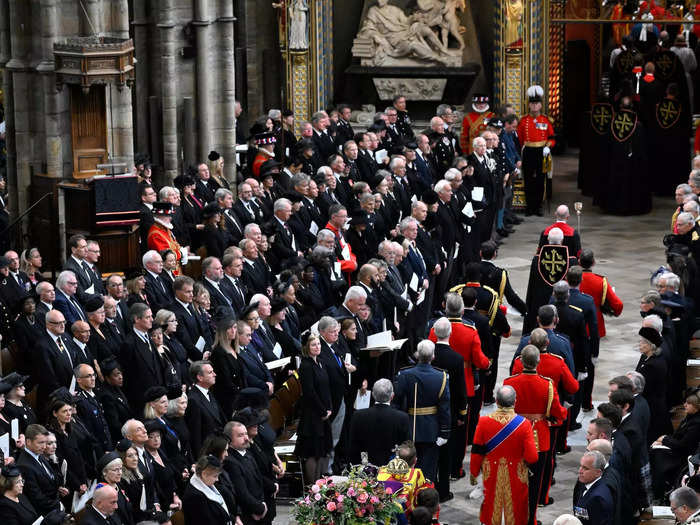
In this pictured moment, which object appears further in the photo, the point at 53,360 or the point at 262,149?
the point at 262,149

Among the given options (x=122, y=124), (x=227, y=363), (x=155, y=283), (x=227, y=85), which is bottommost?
(x=227, y=363)

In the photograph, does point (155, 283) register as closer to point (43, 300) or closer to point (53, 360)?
point (43, 300)

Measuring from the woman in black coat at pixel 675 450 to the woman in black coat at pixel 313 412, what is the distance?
2.75 metres

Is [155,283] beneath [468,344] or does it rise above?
above

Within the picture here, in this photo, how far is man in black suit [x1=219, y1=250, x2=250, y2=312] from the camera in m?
14.7

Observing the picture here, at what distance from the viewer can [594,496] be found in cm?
1048

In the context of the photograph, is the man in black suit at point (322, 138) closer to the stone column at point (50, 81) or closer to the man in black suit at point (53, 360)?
the stone column at point (50, 81)

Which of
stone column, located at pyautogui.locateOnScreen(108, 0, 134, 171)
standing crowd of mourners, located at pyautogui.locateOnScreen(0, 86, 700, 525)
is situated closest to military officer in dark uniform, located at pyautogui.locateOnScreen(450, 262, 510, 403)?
standing crowd of mourners, located at pyautogui.locateOnScreen(0, 86, 700, 525)

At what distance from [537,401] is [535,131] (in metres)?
11.6

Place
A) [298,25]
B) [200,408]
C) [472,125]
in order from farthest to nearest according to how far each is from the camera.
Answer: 1. [298,25]
2. [472,125]
3. [200,408]

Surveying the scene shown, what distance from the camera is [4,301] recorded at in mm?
14180

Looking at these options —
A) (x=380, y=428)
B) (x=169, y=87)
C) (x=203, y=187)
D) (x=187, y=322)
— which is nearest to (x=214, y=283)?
(x=187, y=322)

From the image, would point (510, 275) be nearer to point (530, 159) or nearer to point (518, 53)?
point (530, 159)

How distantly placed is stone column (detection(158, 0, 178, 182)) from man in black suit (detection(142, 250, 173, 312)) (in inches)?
266
